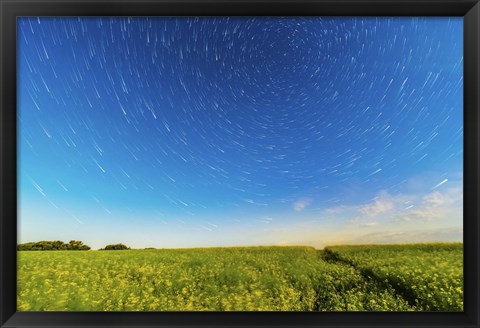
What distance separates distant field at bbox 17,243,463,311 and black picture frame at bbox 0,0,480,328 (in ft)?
0.55

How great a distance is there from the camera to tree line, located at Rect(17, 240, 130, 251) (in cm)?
151

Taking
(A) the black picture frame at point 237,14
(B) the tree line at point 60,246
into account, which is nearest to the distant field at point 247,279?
(B) the tree line at point 60,246

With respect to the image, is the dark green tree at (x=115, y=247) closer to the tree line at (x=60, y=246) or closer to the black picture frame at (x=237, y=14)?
the tree line at (x=60, y=246)

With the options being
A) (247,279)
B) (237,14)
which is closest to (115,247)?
(247,279)

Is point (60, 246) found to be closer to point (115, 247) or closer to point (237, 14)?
point (115, 247)

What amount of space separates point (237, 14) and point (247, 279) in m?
1.36

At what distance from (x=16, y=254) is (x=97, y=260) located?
1.98 feet

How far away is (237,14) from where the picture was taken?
134cm

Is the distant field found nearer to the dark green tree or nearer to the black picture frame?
the dark green tree

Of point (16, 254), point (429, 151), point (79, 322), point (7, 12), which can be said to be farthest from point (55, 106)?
point (429, 151)

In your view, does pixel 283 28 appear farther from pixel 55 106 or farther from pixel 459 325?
pixel 459 325

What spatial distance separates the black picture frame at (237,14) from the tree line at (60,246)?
0.68ft

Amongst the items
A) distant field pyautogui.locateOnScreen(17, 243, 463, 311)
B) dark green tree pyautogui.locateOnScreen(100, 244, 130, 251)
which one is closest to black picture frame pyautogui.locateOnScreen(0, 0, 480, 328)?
distant field pyautogui.locateOnScreen(17, 243, 463, 311)

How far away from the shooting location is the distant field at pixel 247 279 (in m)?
1.60
